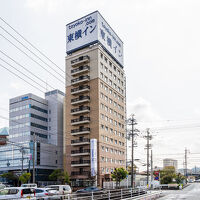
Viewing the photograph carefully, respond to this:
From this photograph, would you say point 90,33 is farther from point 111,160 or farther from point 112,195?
point 112,195

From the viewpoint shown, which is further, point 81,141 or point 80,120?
point 80,120

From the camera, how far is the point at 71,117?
77125 mm

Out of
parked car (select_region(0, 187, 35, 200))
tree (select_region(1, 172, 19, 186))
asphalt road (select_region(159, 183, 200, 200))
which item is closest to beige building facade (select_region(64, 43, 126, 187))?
tree (select_region(1, 172, 19, 186))

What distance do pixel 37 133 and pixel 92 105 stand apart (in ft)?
108

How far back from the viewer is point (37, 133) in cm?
9775

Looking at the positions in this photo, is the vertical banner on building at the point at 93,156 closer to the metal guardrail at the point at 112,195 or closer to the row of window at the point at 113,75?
the row of window at the point at 113,75

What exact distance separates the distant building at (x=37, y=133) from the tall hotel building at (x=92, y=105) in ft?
59.8

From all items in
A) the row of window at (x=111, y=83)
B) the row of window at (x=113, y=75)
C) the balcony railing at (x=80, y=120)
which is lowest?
the balcony railing at (x=80, y=120)

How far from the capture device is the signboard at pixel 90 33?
3056 inches

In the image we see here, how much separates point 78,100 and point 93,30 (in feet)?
65.9

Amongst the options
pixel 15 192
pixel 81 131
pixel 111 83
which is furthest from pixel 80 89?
pixel 15 192

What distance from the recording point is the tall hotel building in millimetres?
70812

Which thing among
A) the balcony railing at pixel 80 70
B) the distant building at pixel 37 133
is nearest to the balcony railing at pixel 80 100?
the balcony railing at pixel 80 70

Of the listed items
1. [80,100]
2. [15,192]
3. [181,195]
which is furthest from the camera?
[80,100]
